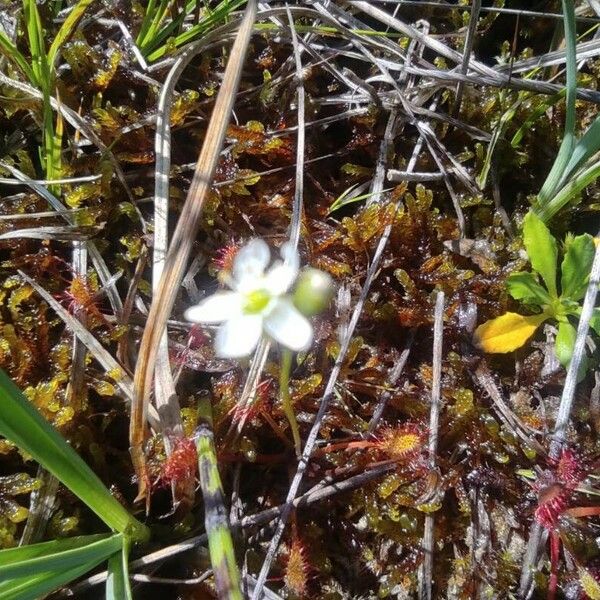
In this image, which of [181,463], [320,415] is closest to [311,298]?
[320,415]

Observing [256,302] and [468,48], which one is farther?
[468,48]

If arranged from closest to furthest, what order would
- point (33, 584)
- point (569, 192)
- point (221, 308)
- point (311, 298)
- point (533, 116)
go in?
point (33, 584) < point (311, 298) < point (221, 308) < point (569, 192) < point (533, 116)

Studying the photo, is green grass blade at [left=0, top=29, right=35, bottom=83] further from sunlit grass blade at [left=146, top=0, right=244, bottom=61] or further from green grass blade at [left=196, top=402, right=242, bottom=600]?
green grass blade at [left=196, top=402, right=242, bottom=600]

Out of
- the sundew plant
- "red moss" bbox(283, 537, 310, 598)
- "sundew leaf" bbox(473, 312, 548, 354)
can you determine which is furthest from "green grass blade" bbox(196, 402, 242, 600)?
"sundew leaf" bbox(473, 312, 548, 354)

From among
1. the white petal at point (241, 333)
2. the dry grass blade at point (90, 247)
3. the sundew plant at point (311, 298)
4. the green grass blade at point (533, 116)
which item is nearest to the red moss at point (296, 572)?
the sundew plant at point (311, 298)

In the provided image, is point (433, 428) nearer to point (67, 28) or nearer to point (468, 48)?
point (468, 48)

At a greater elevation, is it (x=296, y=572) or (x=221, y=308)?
(x=221, y=308)

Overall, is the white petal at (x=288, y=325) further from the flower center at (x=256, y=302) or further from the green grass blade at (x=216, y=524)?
the green grass blade at (x=216, y=524)

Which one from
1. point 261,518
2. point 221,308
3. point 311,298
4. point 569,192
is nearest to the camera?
point 311,298
